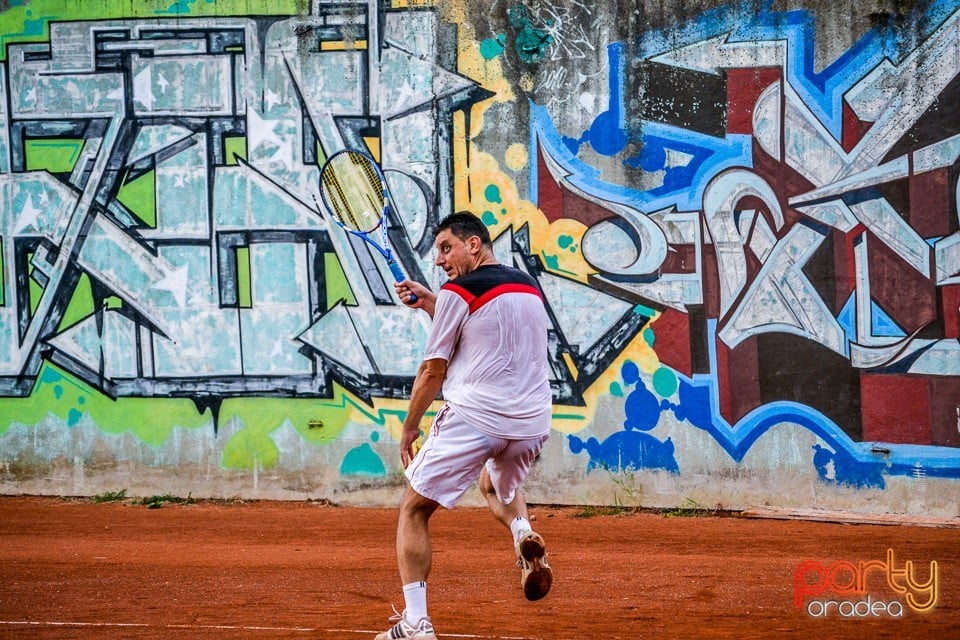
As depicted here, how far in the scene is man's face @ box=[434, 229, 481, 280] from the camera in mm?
5477

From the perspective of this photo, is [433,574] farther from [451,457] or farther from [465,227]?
[465,227]

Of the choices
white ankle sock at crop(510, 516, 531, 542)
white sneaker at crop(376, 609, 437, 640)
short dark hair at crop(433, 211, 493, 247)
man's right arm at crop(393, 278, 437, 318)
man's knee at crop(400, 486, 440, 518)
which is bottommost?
white sneaker at crop(376, 609, 437, 640)

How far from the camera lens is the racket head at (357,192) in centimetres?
883

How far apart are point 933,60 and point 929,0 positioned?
473 mm

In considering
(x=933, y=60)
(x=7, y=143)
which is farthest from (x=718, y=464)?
(x=7, y=143)

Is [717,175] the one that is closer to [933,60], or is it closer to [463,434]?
[933,60]

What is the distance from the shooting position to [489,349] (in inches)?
207

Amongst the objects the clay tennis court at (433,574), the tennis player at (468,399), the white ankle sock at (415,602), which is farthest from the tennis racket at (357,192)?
the white ankle sock at (415,602)

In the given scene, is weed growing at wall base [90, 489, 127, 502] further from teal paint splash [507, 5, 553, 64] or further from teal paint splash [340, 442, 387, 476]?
teal paint splash [507, 5, 553, 64]

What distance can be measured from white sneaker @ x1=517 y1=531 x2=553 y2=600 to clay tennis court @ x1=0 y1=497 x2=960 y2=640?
8.6 inches

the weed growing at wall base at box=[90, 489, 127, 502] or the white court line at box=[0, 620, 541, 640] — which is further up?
the white court line at box=[0, 620, 541, 640]

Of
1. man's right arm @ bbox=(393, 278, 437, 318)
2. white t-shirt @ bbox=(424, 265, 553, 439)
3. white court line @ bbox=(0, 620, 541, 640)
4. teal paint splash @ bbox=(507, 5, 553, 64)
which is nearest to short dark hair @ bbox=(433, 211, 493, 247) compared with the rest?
white t-shirt @ bbox=(424, 265, 553, 439)

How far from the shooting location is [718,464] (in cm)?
902

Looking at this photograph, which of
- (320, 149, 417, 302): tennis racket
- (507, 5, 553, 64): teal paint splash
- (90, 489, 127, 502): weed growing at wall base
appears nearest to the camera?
(320, 149, 417, 302): tennis racket
